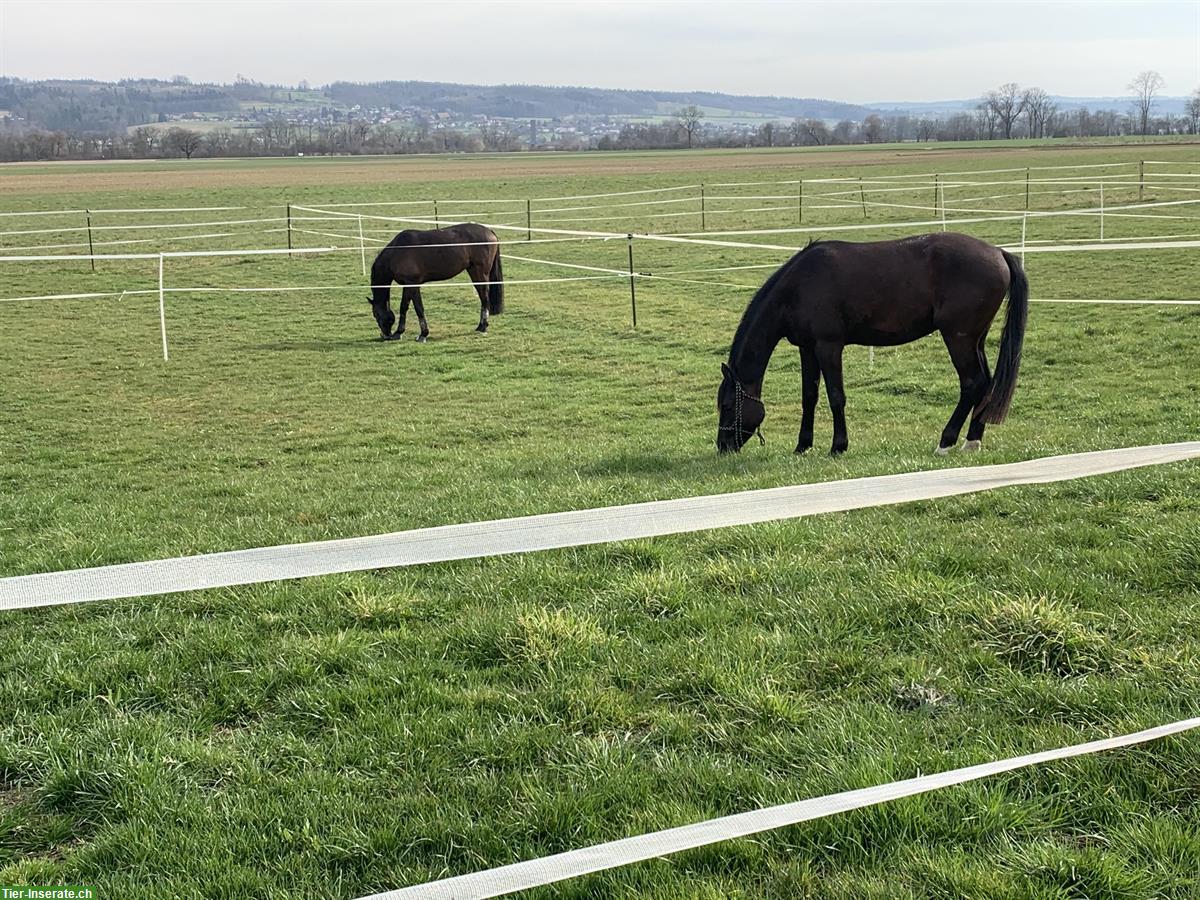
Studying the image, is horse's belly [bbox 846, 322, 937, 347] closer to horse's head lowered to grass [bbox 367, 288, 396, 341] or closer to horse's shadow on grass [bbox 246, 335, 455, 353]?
horse's shadow on grass [bbox 246, 335, 455, 353]

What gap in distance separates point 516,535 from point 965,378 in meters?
4.98

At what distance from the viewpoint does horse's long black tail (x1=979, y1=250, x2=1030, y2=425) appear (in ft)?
25.0

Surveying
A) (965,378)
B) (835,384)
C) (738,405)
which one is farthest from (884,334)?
(738,405)

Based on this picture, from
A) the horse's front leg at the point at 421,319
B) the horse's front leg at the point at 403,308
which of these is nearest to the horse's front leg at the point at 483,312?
the horse's front leg at the point at 421,319

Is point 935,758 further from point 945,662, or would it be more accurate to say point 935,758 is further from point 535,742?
point 535,742

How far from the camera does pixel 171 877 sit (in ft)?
8.91

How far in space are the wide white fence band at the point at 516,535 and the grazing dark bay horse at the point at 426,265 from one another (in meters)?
12.5

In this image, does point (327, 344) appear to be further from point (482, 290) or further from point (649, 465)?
point (649, 465)

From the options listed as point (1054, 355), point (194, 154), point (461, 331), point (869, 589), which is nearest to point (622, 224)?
point (461, 331)

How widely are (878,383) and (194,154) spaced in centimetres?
13633

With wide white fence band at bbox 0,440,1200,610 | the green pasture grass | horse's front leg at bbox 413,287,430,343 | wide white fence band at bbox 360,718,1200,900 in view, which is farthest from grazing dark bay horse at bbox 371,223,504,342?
wide white fence band at bbox 360,718,1200,900

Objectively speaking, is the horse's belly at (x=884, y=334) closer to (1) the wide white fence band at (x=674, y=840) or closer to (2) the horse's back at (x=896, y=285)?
(2) the horse's back at (x=896, y=285)

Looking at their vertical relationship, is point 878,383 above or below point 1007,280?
below

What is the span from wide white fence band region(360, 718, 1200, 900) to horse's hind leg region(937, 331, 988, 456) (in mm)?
5187
